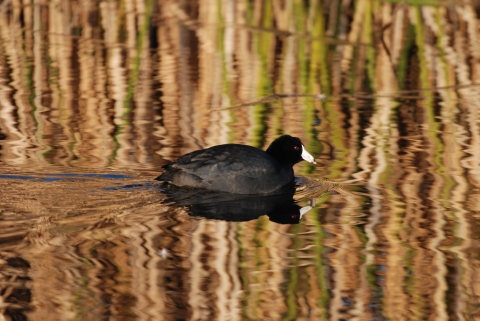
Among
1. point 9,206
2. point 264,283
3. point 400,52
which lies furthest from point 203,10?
point 264,283

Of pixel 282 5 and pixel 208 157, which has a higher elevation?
pixel 282 5

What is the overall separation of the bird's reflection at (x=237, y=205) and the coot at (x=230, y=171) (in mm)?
56

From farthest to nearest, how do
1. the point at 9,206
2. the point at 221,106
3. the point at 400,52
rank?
the point at 400,52 → the point at 221,106 → the point at 9,206

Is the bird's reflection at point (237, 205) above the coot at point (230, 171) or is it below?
below

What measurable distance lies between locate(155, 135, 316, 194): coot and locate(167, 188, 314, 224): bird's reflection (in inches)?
2.2

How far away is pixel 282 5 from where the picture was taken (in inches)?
518

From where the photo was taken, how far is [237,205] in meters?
6.32

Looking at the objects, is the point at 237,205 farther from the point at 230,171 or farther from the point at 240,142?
the point at 240,142

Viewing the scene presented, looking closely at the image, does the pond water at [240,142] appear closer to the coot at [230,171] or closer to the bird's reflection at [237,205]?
the bird's reflection at [237,205]

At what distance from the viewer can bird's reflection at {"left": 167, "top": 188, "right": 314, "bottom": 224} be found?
6.03m

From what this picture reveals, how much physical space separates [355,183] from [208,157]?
41.0 inches

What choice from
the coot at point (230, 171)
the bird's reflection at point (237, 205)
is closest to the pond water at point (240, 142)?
the bird's reflection at point (237, 205)

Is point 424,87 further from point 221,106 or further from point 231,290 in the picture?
point 231,290

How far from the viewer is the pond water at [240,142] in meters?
4.68
